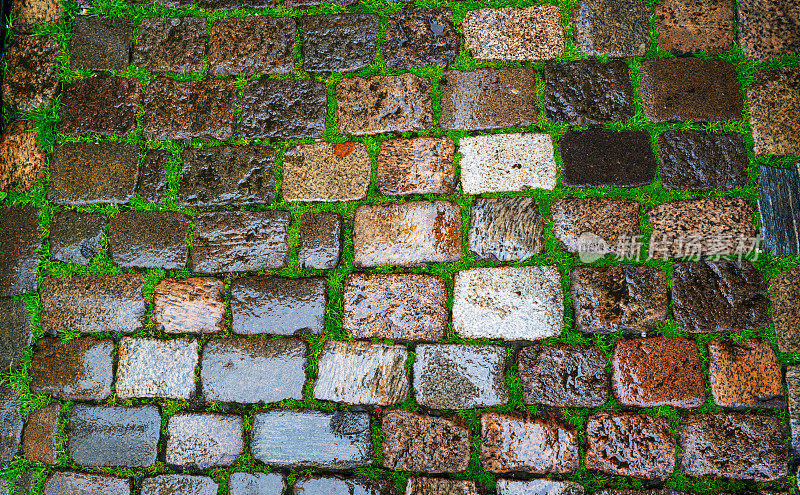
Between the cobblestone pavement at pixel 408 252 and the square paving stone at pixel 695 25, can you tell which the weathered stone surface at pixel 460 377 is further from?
the square paving stone at pixel 695 25

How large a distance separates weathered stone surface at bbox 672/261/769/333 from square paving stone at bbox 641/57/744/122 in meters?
0.82

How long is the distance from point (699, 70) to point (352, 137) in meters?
Answer: 1.96

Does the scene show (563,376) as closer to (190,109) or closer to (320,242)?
(320,242)

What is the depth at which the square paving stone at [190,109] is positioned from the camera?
251 cm

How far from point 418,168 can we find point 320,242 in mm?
667

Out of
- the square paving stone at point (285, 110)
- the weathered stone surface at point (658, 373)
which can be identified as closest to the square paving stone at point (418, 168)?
the square paving stone at point (285, 110)

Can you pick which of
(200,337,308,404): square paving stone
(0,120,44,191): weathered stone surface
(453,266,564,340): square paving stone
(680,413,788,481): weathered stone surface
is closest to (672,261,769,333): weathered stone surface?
(680,413,788,481): weathered stone surface

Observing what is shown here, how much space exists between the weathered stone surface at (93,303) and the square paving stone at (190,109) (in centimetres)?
84

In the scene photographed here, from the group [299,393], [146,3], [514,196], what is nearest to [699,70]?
[514,196]

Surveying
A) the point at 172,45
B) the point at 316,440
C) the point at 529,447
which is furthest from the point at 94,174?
the point at 529,447

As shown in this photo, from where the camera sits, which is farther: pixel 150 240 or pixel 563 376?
pixel 150 240

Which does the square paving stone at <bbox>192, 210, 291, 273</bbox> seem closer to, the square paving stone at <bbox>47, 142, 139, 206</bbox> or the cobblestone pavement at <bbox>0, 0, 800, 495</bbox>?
the cobblestone pavement at <bbox>0, 0, 800, 495</bbox>

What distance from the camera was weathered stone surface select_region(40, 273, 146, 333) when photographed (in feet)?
7.90

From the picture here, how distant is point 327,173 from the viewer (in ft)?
8.00
